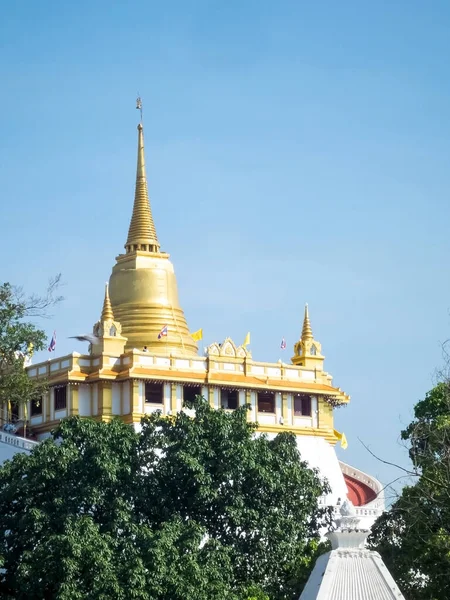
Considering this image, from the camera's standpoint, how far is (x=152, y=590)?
127ft

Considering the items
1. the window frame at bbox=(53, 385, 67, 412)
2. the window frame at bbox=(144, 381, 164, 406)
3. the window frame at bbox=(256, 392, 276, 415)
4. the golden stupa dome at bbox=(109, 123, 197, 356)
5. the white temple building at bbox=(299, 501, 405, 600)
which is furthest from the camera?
the golden stupa dome at bbox=(109, 123, 197, 356)

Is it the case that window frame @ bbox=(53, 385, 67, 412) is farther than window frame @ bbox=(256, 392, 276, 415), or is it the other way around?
window frame @ bbox=(256, 392, 276, 415)

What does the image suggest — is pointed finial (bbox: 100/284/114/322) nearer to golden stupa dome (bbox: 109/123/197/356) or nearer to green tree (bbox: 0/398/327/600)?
golden stupa dome (bbox: 109/123/197/356)

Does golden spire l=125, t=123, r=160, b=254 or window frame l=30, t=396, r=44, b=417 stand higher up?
golden spire l=125, t=123, r=160, b=254

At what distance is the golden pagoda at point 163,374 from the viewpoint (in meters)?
62.1

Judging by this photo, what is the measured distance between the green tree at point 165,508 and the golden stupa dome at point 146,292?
20088 mm

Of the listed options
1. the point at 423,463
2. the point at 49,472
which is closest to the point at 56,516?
the point at 49,472

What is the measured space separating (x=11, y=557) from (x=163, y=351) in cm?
2427

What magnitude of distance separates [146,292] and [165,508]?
25656 mm

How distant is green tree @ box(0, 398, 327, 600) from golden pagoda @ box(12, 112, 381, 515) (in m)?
13.4

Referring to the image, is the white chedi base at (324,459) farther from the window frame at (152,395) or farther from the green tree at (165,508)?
the green tree at (165,508)

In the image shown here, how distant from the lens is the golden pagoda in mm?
62125

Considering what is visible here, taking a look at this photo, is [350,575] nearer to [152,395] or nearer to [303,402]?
[152,395]

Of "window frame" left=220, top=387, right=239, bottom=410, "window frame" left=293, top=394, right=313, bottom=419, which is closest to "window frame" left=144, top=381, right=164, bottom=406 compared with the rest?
"window frame" left=220, top=387, right=239, bottom=410
